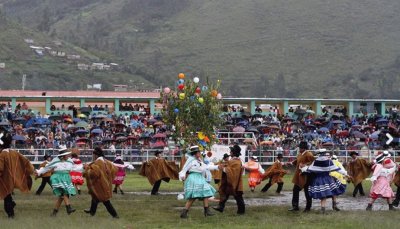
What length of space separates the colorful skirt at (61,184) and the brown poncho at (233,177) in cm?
395

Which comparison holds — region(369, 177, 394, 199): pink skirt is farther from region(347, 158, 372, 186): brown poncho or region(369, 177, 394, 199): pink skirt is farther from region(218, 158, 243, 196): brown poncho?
region(347, 158, 372, 186): brown poncho

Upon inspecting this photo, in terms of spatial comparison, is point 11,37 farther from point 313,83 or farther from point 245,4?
point 245,4

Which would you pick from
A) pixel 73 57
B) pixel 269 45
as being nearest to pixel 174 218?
pixel 73 57

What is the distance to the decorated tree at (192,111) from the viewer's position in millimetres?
32625

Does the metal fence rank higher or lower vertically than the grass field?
higher

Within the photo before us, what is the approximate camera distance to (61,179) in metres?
21.0

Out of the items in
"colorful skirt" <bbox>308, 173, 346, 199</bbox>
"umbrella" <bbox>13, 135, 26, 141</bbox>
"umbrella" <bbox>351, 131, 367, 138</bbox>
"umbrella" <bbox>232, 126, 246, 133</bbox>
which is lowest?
"colorful skirt" <bbox>308, 173, 346, 199</bbox>

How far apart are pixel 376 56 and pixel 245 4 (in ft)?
150

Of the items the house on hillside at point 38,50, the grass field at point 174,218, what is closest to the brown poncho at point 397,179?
the grass field at point 174,218

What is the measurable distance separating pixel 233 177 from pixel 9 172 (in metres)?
5.56

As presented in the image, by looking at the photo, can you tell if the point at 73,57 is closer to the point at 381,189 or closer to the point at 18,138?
the point at 18,138

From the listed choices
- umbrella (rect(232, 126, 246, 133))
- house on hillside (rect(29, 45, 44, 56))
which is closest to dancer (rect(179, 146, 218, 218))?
umbrella (rect(232, 126, 246, 133))

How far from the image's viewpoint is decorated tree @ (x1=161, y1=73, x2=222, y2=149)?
3262cm

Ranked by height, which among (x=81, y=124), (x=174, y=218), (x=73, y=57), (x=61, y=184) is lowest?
(x=174, y=218)
